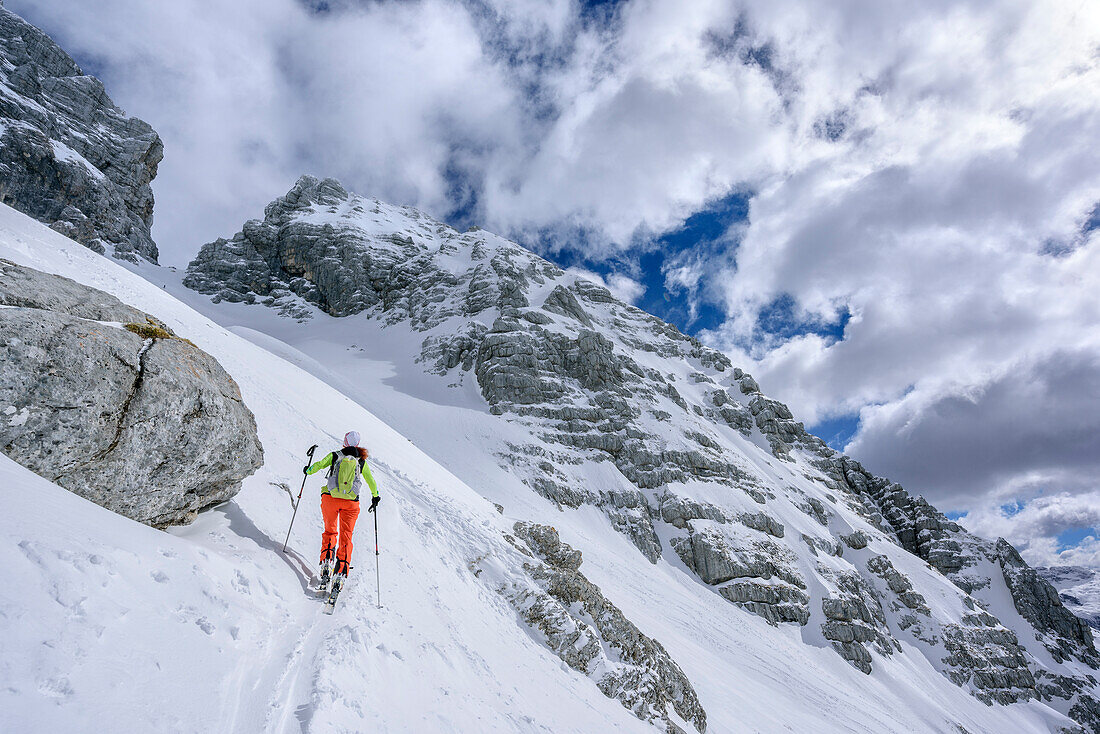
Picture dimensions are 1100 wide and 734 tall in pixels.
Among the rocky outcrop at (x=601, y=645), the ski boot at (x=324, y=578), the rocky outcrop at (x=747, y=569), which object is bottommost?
the rocky outcrop at (x=601, y=645)

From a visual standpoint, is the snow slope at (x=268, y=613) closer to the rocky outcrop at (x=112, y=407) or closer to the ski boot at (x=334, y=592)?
the ski boot at (x=334, y=592)

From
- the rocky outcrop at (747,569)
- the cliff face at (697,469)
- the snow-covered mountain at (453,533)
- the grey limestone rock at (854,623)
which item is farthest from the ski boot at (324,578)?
the grey limestone rock at (854,623)

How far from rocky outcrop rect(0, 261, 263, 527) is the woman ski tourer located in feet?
5.24

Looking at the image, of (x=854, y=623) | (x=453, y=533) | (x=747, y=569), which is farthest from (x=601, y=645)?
(x=854, y=623)

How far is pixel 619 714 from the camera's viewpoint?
11539mm

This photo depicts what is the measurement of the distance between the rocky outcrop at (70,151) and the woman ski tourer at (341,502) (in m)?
115

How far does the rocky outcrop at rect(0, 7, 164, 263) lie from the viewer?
87062 millimetres

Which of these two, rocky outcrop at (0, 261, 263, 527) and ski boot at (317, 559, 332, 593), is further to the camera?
ski boot at (317, 559, 332, 593)

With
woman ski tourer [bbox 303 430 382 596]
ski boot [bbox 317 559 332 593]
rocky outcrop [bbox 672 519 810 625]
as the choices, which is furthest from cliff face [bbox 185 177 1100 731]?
ski boot [bbox 317 559 332 593]

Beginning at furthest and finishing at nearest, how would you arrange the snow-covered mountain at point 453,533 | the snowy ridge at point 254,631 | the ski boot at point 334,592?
1. the ski boot at point 334,592
2. the snow-covered mountain at point 453,533
3. the snowy ridge at point 254,631

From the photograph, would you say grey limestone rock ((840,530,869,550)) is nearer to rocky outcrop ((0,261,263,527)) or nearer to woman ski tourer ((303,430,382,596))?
woman ski tourer ((303,430,382,596))

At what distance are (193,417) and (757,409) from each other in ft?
323

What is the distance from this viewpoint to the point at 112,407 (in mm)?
6609

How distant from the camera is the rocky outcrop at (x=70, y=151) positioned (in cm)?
8706
